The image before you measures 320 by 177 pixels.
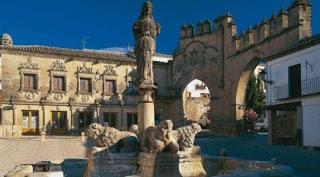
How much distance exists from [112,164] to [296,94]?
572 inches

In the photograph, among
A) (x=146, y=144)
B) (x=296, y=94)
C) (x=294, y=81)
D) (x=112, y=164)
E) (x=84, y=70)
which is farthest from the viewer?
(x=84, y=70)

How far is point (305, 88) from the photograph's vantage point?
1884cm

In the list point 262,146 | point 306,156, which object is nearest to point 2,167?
point 306,156

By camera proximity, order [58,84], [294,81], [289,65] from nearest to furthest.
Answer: [294,81] → [289,65] → [58,84]

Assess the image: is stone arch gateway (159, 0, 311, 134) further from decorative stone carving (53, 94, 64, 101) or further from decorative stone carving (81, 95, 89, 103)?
decorative stone carving (53, 94, 64, 101)

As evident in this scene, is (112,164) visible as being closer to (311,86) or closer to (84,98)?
(311,86)

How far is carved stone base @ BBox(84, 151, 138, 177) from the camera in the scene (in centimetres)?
771

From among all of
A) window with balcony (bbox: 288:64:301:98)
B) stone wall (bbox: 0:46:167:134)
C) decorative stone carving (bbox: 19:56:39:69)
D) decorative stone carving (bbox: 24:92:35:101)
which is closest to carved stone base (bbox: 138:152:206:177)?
window with balcony (bbox: 288:64:301:98)

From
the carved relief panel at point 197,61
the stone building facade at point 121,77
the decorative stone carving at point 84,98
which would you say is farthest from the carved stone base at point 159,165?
the carved relief panel at point 197,61

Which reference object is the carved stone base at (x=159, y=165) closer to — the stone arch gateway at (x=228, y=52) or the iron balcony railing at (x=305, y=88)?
the iron balcony railing at (x=305, y=88)

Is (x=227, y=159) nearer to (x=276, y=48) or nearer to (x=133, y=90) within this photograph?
(x=276, y=48)

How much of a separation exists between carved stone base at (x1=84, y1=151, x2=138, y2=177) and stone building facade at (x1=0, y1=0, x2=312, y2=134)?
18590 millimetres

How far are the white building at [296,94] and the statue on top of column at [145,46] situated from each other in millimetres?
11049

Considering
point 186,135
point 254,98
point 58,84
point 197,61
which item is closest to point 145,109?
point 186,135
